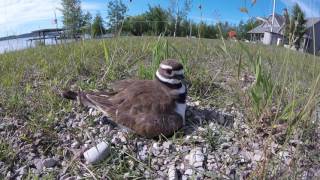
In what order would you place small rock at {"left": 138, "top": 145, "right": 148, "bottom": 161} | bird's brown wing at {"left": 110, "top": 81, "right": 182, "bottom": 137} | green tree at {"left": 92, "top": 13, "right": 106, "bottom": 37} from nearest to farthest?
small rock at {"left": 138, "top": 145, "right": 148, "bottom": 161} < bird's brown wing at {"left": 110, "top": 81, "right": 182, "bottom": 137} < green tree at {"left": 92, "top": 13, "right": 106, "bottom": 37}

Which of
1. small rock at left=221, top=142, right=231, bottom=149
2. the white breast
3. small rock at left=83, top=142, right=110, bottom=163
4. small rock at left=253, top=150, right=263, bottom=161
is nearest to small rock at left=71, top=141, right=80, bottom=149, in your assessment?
small rock at left=83, top=142, right=110, bottom=163

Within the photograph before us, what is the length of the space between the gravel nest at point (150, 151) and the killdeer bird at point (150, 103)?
0.09m

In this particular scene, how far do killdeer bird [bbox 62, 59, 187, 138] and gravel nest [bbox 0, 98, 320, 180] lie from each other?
0.09 meters

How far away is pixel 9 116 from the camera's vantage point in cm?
277

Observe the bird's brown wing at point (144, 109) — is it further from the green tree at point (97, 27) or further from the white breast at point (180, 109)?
the green tree at point (97, 27)

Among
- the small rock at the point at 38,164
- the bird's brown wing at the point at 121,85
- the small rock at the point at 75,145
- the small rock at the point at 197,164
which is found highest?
the bird's brown wing at the point at 121,85

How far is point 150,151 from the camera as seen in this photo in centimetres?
237

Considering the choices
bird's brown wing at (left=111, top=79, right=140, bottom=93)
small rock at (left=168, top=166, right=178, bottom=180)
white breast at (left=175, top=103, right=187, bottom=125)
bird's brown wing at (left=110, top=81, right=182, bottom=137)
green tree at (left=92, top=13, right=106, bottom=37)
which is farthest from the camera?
green tree at (left=92, top=13, right=106, bottom=37)

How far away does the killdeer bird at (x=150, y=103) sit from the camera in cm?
256

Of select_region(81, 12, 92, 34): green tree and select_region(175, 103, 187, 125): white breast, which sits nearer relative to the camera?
select_region(175, 103, 187, 125): white breast

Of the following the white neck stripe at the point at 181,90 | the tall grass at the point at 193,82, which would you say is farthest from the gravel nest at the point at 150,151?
the white neck stripe at the point at 181,90

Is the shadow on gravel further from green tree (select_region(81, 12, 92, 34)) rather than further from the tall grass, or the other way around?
green tree (select_region(81, 12, 92, 34))

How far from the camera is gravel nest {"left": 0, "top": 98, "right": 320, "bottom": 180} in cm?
215

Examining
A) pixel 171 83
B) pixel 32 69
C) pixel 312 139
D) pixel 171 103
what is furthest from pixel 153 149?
pixel 32 69
